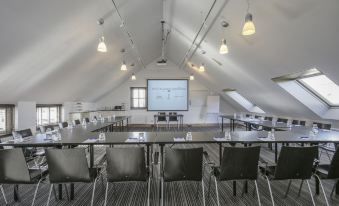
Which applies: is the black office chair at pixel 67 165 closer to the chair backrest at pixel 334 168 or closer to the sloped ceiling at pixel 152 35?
the sloped ceiling at pixel 152 35

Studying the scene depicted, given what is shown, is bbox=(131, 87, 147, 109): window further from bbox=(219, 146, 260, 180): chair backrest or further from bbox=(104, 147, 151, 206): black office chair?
bbox=(219, 146, 260, 180): chair backrest

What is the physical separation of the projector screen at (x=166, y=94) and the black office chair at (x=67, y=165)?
9.57 m

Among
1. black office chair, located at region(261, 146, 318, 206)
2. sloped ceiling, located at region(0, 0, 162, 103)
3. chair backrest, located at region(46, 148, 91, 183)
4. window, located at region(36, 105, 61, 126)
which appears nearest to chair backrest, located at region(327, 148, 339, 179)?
A: black office chair, located at region(261, 146, 318, 206)

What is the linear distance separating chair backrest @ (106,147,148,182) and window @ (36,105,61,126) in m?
6.10

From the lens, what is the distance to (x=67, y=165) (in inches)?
102

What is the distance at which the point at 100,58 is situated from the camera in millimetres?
6715

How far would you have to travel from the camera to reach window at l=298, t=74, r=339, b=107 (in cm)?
570

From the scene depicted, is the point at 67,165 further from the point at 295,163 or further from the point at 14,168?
the point at 295,163

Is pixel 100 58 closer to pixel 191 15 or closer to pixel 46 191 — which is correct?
pixel 191 15

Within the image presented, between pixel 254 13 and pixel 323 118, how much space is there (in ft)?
14.7

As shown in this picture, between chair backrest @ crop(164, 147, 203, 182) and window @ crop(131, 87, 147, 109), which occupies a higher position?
window @ crop(131, 87, 147, 109)

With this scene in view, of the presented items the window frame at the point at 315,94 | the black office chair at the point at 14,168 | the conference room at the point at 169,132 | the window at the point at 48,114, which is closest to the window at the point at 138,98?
the conference room at the point at 169,132

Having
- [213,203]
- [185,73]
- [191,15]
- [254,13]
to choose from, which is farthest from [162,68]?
[213,203]

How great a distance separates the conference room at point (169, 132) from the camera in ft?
8.74
